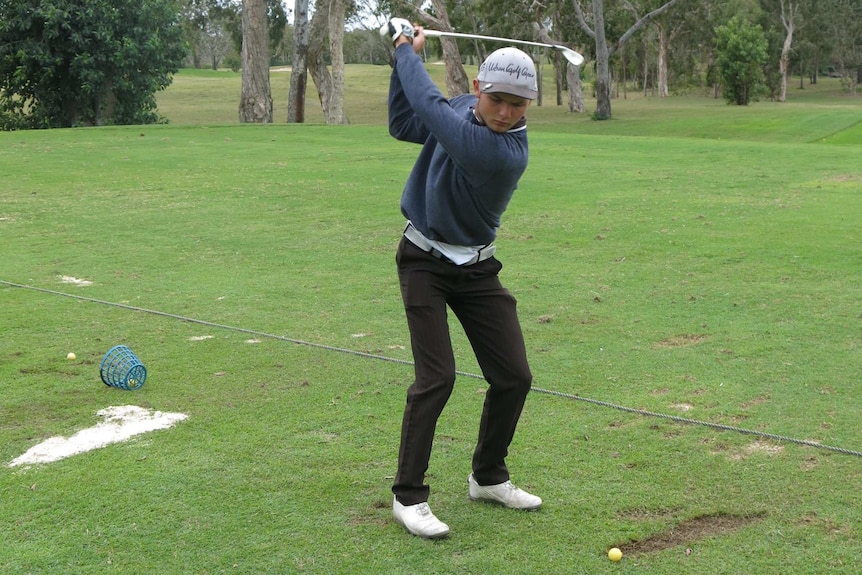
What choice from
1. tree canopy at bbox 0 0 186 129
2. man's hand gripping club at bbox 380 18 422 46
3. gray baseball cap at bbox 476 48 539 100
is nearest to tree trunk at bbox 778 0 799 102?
tree canopy at bbox 0 0 186 129

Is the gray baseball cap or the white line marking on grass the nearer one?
the gray baseball cap

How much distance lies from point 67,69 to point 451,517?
32.1 meters

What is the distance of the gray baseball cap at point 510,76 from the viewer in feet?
13.0

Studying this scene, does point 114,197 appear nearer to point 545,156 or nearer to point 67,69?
point 545,156

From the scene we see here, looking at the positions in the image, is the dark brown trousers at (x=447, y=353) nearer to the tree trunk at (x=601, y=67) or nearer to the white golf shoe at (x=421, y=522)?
the white golf shoe at (x=421, y=522)

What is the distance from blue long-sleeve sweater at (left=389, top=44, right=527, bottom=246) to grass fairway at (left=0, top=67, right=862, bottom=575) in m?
1.35

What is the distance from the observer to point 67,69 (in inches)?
1303

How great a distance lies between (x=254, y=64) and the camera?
35.6 metres

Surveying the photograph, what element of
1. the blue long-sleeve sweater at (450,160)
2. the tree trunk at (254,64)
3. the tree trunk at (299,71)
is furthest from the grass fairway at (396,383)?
the tree trunk at (299,71)

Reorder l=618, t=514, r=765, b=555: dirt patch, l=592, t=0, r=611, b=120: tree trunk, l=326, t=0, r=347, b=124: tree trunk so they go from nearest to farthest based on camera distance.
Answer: l=618, t=514, r=765, b=555: dirt patch
l=326, t=0, r=347, b=124: tree trunk
l=592, t=0, r=611, b=120: tree trunk

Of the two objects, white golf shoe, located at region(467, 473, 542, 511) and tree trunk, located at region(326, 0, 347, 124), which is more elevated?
tree trunk, located at region(326, 0, 347, 124)

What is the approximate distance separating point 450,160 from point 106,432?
2763 mm

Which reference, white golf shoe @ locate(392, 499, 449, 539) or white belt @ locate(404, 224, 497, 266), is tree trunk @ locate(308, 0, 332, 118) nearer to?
white belt @ locate(404, 224, 497, 266)

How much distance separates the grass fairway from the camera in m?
4.27
